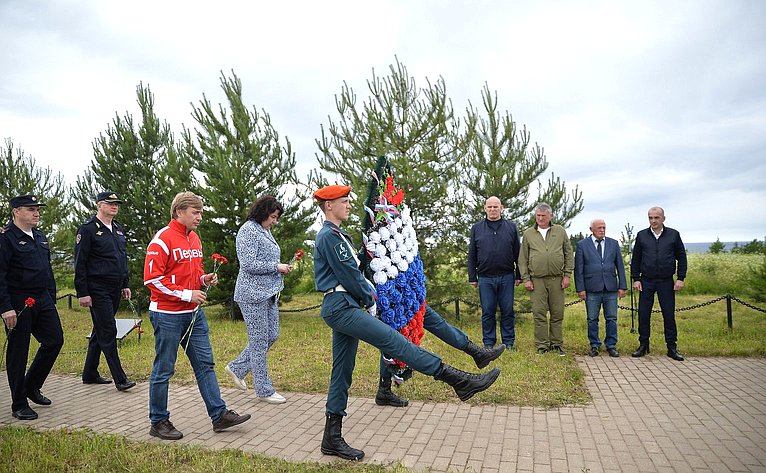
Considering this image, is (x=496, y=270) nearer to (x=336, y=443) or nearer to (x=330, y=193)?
(x=330, y=193)

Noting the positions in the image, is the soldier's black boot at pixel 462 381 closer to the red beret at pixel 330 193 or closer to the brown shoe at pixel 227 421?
the red beret at pixel 330 193

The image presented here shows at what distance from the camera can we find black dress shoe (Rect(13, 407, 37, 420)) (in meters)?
4.90

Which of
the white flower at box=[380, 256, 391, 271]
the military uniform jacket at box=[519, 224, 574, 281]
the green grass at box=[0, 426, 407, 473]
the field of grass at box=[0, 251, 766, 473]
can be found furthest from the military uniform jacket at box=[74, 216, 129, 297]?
the military uniform jacket at box=[519, 224, 574, 281]

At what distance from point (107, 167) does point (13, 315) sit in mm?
11866

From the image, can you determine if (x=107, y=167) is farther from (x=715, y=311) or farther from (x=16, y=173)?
(x=715, y=311)

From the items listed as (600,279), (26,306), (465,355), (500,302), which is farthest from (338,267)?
(600,279)

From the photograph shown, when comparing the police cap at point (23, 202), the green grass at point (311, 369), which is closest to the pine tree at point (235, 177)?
the green grass at point (311, 369)

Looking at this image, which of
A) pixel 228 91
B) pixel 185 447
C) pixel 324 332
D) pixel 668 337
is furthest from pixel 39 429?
pixel 228 91

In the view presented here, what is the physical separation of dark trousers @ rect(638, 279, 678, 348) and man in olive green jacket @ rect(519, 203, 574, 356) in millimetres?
999

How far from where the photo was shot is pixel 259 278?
527 cm

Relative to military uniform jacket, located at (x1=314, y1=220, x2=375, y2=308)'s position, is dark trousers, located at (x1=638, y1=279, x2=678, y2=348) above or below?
below

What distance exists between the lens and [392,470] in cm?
359

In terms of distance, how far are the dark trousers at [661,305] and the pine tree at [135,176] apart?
11.7 m

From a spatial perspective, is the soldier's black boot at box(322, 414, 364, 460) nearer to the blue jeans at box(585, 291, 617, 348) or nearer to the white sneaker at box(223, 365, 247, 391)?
the white sneaker at box(223, 365, 247, 391)
